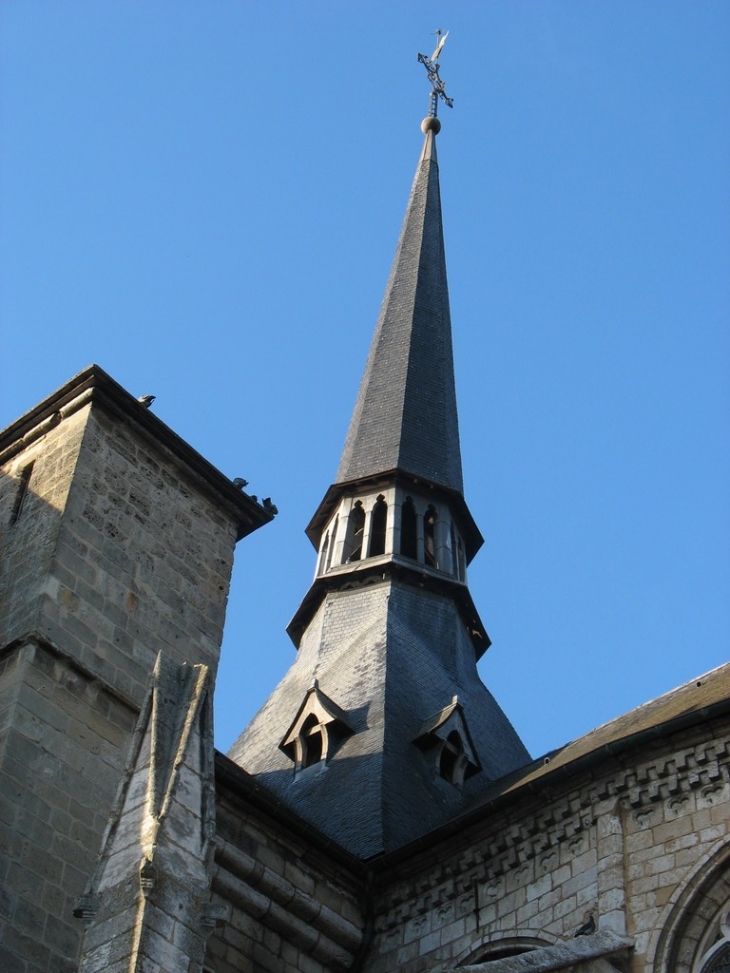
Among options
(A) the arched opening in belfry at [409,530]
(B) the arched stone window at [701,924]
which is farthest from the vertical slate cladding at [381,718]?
(B) the arched stone window at [701,924]

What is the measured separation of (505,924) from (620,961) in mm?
1501

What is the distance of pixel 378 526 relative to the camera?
933 inches

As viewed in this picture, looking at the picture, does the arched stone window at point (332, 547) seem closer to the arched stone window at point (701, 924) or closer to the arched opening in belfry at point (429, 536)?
the arched opening in belfry at point (429, 536)

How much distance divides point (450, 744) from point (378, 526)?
6114 mm

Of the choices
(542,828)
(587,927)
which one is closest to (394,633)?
(542,828)

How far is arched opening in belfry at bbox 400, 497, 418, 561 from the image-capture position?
915 inches

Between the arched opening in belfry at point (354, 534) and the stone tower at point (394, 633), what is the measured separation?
21mm

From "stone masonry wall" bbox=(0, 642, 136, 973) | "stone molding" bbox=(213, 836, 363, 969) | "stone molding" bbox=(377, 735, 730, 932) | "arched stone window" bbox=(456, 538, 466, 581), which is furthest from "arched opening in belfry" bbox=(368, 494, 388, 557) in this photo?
"stone masonry wall" bbox=(0, 642, 136, 973)

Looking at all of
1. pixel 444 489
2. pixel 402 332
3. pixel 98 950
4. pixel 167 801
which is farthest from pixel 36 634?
pixel 402 332

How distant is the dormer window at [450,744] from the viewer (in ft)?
58.3

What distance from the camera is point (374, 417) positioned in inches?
1014

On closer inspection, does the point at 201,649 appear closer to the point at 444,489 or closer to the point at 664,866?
the point at 664,866

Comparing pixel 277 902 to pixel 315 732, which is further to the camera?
pixel 315 732

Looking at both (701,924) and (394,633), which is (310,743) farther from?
(701,924)
